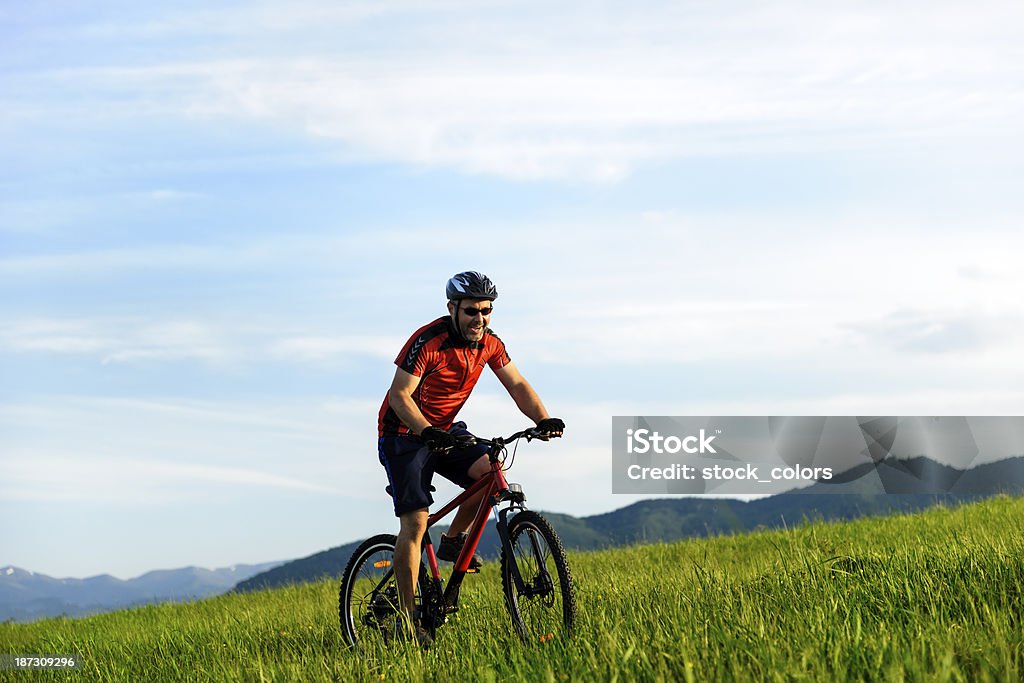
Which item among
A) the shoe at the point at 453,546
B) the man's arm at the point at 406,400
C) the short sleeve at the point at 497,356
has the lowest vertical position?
the shoe at the point at 453,546

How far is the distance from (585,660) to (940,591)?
2.49 metres

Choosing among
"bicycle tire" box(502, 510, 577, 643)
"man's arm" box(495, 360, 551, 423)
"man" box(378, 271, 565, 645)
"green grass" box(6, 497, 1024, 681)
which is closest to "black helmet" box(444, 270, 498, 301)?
"man" box(378, 271, 565, 645)

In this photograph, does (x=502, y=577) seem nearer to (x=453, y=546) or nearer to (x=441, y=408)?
(x=453, y=546)

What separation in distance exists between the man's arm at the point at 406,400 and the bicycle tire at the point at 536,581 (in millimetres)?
990

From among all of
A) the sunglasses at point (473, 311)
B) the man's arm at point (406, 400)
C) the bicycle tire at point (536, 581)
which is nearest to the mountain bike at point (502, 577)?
the bicycle tire at point (536, 581)

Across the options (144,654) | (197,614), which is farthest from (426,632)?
(197,614)

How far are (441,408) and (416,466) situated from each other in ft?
1.59

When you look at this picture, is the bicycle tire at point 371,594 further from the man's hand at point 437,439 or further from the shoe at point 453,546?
the man's hand at point 437,439

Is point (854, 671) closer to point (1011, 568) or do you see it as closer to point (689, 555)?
point (1011, 568)

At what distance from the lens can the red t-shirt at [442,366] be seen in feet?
25.1

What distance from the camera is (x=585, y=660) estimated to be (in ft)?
17.6

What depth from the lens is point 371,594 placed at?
8648 mm

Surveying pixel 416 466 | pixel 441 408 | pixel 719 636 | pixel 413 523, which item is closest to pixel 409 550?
pixel 413 523

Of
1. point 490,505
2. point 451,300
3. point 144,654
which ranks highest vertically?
point 451,300
